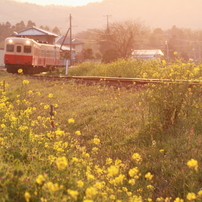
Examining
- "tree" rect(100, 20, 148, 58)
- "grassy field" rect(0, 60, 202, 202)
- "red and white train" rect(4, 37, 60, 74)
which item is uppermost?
"tree" rect(100, 20, 148, 58)

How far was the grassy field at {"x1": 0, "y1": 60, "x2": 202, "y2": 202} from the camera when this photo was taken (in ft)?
9.69

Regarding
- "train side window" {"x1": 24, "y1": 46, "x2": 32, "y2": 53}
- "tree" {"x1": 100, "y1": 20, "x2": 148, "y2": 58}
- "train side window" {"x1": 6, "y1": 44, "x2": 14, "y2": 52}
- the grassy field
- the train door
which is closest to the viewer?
the grassy field

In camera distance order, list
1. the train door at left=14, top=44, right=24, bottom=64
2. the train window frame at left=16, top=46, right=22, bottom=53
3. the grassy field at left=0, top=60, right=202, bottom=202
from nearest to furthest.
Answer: the grassy field at left=0, top=60, right=202, bottom=202, the train door at left=14, top=44, right=24, bottom=64, the train window frame at left=16, top=46, right=22, bottom=53

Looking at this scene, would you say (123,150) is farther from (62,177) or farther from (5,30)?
(5,30)

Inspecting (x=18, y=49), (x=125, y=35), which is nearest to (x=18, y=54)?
(x=18, y=49)

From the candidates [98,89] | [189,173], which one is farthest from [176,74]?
[98,89]

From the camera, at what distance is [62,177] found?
126 inches

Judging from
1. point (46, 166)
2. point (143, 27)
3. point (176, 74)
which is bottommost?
point (46, 166)

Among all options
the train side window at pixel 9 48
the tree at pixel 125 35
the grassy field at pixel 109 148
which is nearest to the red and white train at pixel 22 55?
the train side window at pixel 9 48

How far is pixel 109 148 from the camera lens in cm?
638

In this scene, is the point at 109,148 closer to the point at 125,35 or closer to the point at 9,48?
the point at 9,48

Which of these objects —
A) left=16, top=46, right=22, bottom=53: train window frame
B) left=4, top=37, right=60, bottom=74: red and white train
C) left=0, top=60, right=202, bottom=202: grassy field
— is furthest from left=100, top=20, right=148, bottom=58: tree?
left=0, top=60, right=202, bottom=202: grassy field

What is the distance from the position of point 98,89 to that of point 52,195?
989 centimetres

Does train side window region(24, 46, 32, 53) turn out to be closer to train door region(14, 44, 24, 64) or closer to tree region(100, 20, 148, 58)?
train door region(14, 44, 24, 64)
